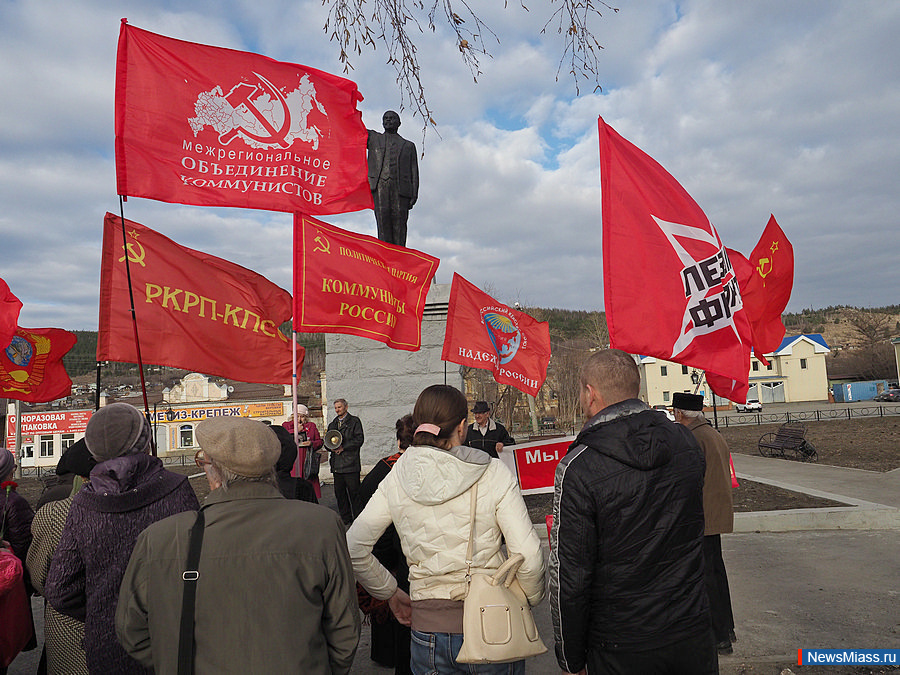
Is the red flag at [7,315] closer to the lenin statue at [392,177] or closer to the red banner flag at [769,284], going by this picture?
the lenin statue at [392,177]

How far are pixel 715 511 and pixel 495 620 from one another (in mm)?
2620

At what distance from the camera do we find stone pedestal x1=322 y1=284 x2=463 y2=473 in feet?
30.6

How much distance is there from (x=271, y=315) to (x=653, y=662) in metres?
3.56

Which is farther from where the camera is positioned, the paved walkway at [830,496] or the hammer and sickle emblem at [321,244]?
the paved walkway at [830,496]

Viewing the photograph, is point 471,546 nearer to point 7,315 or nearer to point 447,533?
point 447,533

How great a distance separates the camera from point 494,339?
8328 mm

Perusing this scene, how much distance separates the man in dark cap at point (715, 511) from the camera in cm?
423

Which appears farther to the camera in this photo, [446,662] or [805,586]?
[805,586]

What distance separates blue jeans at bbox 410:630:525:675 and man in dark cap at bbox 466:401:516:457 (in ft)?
16.9

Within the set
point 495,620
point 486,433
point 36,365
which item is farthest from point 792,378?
point 495,620

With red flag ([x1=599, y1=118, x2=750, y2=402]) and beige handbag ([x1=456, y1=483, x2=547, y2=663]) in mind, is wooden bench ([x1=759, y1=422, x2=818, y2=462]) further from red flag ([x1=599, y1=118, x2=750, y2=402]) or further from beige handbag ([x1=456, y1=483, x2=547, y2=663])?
beige handbag ([x1=456, y1=483, x2=547, y2=663])

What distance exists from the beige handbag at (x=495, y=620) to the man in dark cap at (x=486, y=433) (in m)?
5.24

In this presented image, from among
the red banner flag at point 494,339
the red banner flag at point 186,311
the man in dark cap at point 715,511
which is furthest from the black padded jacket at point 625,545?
the red banner flag at point 494,339

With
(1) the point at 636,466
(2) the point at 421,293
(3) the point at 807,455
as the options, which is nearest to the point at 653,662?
(1) the point at 636,466
